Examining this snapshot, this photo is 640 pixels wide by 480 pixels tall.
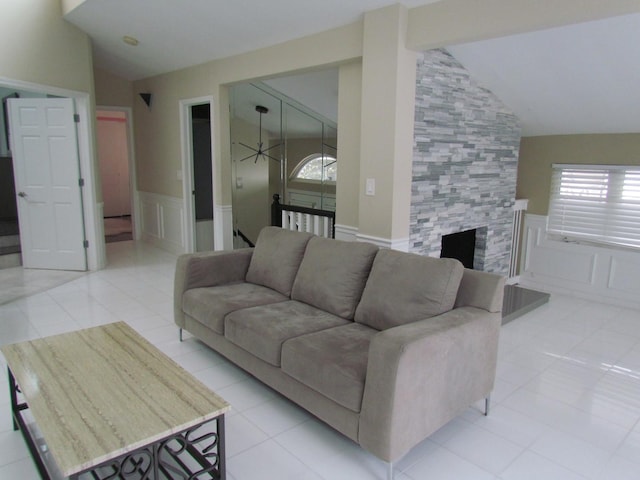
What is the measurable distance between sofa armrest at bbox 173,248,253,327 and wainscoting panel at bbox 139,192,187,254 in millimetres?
2925

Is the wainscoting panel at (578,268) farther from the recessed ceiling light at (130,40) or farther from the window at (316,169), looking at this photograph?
the recessed ceiling light at (130,40)

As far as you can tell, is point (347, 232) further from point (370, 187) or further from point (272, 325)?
point (272, 325)

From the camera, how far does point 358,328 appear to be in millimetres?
2615

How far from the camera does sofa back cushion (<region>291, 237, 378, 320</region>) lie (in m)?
2.81

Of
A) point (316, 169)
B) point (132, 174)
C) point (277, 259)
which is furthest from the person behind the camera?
point (132, 174)

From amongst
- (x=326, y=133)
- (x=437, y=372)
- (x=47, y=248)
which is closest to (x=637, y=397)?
(x=437, y=372)

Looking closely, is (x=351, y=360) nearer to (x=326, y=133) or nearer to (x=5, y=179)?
(x=326, y=133)

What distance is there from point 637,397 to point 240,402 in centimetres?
247

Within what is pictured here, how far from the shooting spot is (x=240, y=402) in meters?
2.64

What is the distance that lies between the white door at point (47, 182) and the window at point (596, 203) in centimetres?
557

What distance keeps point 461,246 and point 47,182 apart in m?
4.80

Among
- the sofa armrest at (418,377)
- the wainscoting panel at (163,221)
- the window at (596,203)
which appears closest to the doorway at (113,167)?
the wainscoting panel at (163,221)

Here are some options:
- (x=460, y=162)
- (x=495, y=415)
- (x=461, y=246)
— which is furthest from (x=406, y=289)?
A: (x=461, y=246)

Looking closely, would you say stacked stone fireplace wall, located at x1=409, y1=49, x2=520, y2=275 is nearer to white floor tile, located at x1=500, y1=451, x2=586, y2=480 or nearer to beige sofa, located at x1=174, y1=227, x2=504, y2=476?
beige sofa, located at x1=174, y1=227, x2=504, y2=476
